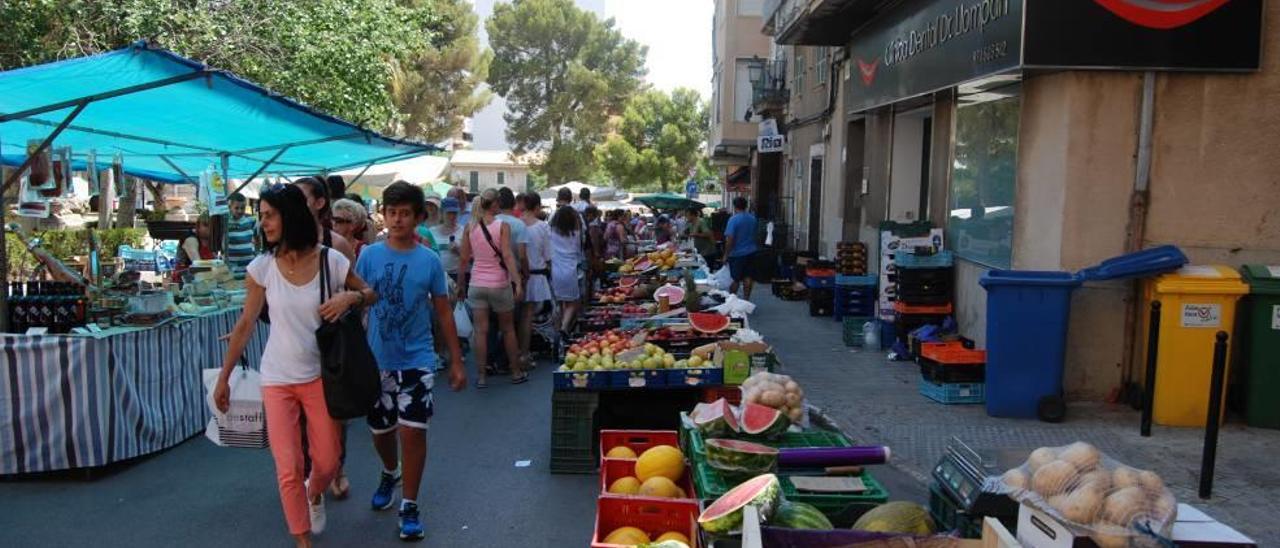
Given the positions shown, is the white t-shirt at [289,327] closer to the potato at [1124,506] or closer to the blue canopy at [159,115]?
the blue canopy at [159,115]

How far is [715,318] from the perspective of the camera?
7.93 metres

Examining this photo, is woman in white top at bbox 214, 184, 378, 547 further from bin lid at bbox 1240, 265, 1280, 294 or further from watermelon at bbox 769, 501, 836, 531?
bin lid at bbox 1240, 265, 1280, 294

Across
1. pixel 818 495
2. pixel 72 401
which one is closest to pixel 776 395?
pixel 818 495

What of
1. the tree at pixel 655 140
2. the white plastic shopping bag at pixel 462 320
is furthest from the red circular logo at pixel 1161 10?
the tree at pixel 655 140

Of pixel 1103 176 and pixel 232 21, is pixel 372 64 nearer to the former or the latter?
pixel 232 21

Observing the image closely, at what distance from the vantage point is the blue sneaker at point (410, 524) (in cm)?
498

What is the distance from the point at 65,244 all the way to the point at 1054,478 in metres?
21.4

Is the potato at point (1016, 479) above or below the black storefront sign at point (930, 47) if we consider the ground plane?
below

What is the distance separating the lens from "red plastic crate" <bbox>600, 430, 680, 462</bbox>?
17.3 feet

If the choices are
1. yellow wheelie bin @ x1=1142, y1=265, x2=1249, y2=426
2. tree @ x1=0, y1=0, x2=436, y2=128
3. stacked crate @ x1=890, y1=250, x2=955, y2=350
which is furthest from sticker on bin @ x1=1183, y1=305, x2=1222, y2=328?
tree @ x1=0, y1=0, x2=436, y2=128

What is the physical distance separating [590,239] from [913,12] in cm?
561

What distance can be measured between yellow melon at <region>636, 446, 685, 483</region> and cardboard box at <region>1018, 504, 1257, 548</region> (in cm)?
185

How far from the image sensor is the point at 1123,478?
112 inches

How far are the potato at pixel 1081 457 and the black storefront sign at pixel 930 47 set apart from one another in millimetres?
5506
